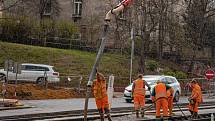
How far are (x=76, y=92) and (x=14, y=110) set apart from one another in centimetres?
1248

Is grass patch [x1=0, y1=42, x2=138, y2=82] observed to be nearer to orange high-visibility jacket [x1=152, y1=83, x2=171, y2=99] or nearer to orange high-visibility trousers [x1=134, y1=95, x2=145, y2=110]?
orange high-visibility trousers [x1=134, y1=95, x2=145, y2=110]

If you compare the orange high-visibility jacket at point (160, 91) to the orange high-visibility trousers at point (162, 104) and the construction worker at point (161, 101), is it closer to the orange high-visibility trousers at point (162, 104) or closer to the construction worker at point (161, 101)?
the construction worker at point (161, 101)

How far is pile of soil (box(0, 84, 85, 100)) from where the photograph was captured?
107 ft

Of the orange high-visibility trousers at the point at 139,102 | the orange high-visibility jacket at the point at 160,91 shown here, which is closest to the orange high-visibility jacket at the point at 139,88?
the orange high-visibility trousers at the point at 139,102

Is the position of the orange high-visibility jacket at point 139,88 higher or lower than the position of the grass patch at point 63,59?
higher

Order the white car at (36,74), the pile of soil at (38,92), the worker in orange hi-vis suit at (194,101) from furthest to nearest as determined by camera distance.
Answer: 1. the white car at (36,74)
2. the pile of soil at (38,92)
3. the worker in orange hi-vis suit at (194,101)

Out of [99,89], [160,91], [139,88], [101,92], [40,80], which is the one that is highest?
[99,89]

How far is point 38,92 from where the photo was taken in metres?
34.8

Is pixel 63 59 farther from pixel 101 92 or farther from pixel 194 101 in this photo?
pixel 101 92

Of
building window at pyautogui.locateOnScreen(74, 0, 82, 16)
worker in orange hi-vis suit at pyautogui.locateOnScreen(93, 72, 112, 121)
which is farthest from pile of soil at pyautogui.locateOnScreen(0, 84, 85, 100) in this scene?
building window at pyautogui.locateOnScreen(74, 0, 82, 16)

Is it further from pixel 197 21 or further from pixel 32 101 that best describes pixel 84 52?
pixel 32 101

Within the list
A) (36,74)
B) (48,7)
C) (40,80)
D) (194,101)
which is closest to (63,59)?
(36,74)

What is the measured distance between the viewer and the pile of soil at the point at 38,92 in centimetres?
3262

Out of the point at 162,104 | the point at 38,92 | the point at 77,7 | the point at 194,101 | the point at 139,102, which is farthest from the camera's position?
the point at 77,7
